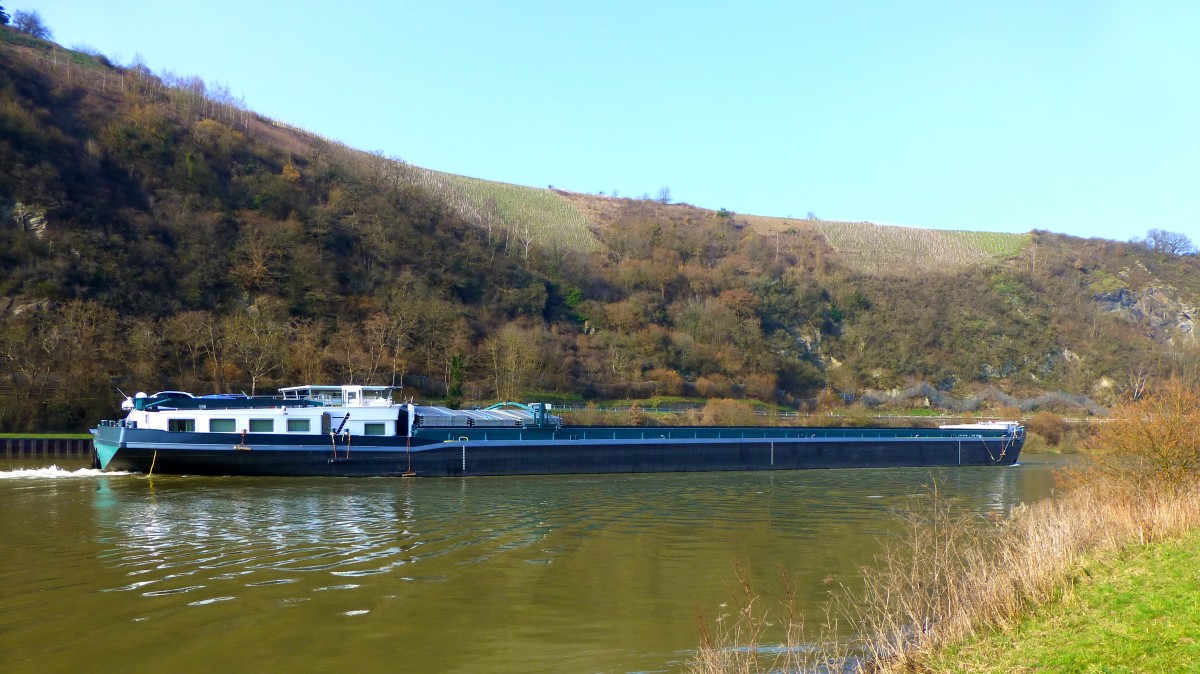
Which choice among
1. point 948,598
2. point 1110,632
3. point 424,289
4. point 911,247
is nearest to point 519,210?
point 424,289

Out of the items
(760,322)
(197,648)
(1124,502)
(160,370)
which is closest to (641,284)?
(760,322)

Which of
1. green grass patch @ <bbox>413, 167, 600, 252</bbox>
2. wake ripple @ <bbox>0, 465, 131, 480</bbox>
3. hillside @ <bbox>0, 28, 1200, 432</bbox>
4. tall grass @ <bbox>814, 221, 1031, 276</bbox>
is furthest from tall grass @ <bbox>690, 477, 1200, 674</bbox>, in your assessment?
tall grass @ <bbox>814, 221, 1031, 276</bbox>

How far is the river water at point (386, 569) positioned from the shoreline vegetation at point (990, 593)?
0.93 meters

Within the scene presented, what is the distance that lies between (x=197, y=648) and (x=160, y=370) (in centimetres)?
3927

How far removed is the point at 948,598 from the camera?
8.99m

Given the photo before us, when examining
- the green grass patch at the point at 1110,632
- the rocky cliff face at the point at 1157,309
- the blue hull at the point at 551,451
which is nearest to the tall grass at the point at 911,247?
the rocky cliff face at the point at 1157,309

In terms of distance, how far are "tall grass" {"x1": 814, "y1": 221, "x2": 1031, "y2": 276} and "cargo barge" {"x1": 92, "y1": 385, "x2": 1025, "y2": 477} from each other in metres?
65.6

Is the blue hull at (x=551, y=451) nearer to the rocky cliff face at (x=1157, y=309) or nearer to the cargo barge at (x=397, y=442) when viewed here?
the cargo barge at (x=397, y=442)

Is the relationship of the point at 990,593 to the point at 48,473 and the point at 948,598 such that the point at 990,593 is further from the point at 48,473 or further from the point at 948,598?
the point at 48,473

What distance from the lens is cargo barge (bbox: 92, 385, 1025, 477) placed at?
27156 mm

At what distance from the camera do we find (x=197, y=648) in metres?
9.52

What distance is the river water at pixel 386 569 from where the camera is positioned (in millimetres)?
9562

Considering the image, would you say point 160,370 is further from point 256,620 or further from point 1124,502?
point 1124,502

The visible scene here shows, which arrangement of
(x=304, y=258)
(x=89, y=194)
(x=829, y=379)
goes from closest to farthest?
(x=89, y=194)
(x=304, y=258)
(x=829, y=379)
